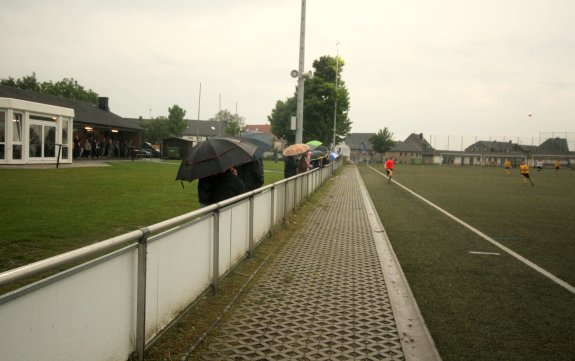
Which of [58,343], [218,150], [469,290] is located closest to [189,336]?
[58,343]

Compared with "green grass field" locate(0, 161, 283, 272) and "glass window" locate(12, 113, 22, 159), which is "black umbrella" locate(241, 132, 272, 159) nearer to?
"green grass field" locate(0, 161, 283, 272)

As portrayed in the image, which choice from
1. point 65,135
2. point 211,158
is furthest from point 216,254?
point 65,135

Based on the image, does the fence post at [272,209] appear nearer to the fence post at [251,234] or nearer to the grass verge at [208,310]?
the grass verge at [208,310]

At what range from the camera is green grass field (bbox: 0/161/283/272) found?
7355mm

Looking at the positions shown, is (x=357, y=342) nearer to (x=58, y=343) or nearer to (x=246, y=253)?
(x=58, y=343)

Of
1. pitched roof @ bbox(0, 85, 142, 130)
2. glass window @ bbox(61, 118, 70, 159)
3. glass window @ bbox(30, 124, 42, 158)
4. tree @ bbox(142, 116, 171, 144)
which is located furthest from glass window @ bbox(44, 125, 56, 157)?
tree @ bbox(142, 116, 171, 144)

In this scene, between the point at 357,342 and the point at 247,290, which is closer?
the point at 357,342

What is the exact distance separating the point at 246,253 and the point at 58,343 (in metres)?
4.57

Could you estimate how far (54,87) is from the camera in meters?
84.0

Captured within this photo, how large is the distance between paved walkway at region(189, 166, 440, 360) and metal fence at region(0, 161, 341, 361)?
53 cm

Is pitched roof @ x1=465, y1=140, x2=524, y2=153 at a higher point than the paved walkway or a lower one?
higher

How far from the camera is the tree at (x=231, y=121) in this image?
103m

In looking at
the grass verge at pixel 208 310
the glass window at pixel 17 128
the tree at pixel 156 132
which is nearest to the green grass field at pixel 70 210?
the grass verge at pixel 208 310

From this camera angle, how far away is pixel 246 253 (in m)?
7.08
